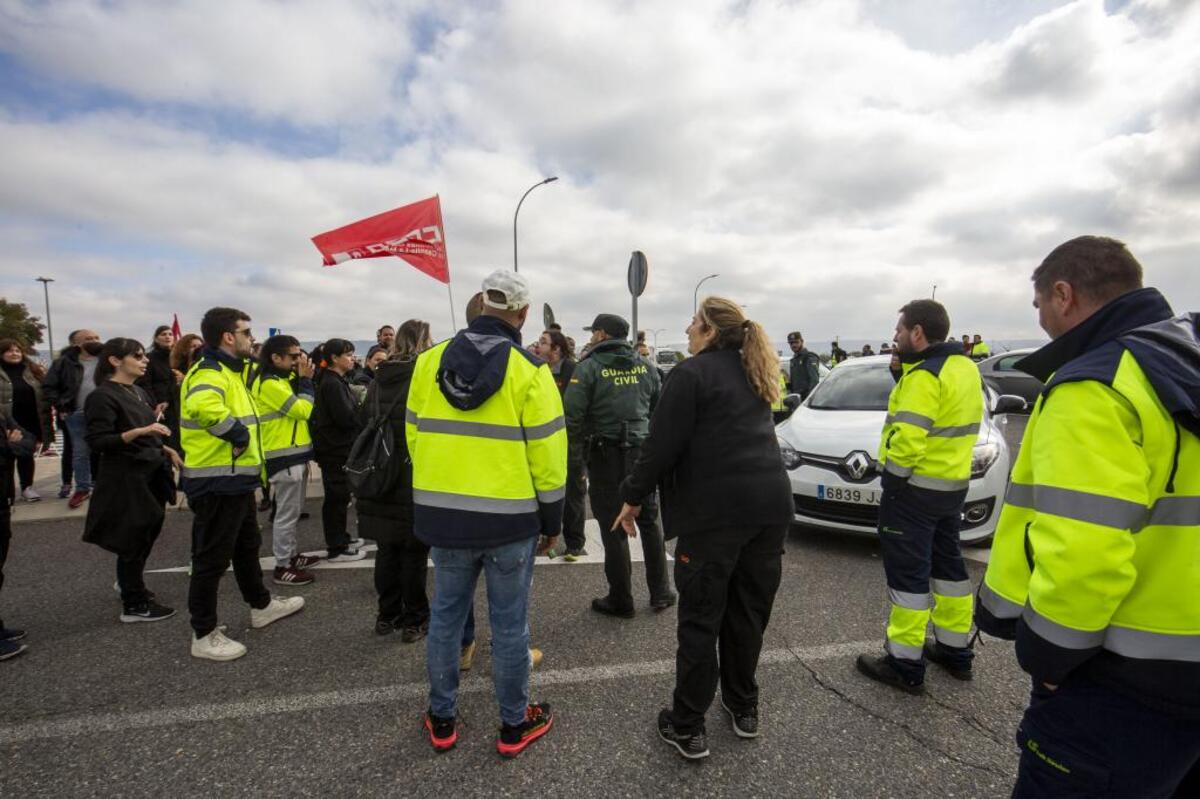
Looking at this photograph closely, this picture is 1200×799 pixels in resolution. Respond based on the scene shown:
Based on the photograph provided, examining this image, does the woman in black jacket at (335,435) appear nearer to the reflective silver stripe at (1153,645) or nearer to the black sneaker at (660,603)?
the black sneaker at (660,603)

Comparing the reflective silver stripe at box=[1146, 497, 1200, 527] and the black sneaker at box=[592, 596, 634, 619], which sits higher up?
the reflective silver stripe at box=[1146, 497, 1200, 527]

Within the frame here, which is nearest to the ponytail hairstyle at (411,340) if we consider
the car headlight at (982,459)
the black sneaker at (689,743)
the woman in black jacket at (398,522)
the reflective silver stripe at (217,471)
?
the woman in black jacket at (398,522)

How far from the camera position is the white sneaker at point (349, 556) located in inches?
186

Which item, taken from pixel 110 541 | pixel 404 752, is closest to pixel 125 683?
pixel 110 541

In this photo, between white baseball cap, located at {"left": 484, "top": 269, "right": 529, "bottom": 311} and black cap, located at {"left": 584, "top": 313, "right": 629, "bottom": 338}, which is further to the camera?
black cap, located at {"left": 584, "top": 313, "right": 629, "bottom": 338}

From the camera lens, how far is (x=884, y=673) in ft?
9.37

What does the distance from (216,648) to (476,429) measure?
235cm

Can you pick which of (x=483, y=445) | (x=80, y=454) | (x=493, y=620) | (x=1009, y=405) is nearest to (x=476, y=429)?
(x=483, y=445)

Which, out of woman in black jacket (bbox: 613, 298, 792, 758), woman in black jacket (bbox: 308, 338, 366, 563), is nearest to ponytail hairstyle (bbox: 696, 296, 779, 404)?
woman in black jacket (bbox: 613, 298, 792, 758)

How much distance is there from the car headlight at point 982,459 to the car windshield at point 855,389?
3.86 ft

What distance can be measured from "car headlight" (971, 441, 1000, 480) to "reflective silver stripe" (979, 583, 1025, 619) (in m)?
3.23

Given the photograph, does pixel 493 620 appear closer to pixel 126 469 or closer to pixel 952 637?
pixel 952 637

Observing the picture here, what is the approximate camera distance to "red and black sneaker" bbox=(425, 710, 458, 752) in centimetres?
236

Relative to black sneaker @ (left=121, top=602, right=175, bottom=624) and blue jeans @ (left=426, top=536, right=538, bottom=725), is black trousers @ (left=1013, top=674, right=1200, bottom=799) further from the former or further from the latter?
black sneaker @ (left=121, top=602, right=175, bottom=624)
